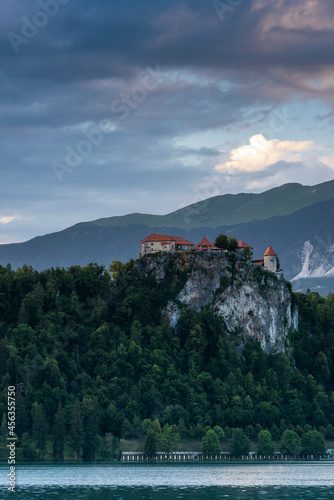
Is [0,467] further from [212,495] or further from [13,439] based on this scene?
[212,495]

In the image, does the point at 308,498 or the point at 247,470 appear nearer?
the point at 308,498

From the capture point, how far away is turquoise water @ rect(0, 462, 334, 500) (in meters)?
138

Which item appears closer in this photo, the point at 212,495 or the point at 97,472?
the point at 212,495

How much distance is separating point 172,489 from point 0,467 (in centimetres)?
5799

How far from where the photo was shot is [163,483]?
162 metres

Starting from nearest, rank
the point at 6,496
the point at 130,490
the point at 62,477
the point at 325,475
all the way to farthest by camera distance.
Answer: the point at 6,496 → the point at 130,490 → the point at 62,477 → the point at 325,475

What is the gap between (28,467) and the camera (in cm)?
19512

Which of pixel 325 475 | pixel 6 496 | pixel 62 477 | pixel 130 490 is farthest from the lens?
pixel 325 475

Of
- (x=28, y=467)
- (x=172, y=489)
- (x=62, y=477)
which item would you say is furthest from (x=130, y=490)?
(x=28, y=467)

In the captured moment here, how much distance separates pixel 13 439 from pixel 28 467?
7115 mm

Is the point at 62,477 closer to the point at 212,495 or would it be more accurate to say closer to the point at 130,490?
the point at 130,490

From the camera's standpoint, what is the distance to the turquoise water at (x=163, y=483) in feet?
452

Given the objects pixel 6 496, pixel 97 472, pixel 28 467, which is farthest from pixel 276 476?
pixel 6 496

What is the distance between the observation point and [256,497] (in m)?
134
